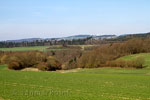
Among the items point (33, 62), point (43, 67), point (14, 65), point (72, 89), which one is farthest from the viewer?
point (33, 62)

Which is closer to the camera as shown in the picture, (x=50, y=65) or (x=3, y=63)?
(x=50, y=65)

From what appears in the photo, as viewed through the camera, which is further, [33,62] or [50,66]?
[33,62]

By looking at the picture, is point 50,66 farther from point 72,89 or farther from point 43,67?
point 72,89

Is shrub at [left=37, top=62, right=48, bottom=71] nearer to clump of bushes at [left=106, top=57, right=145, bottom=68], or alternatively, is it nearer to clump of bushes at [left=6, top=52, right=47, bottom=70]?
clump of bushes at [left=6, top=52, right=47, bottom=70]

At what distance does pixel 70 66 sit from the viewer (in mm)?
80125

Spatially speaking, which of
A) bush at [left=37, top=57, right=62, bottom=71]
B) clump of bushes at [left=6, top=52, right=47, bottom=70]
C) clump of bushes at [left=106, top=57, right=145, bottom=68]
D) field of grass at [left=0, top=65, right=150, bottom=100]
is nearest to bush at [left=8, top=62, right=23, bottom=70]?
A: clump of bushes at [left=6, top=52, right=47, bottom=70]

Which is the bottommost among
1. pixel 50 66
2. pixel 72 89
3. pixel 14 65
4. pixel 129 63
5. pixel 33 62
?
pixel 50 66

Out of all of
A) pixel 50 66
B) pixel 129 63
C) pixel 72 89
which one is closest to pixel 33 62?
pixel 50 66

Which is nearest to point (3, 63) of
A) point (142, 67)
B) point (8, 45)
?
point (142, 67)

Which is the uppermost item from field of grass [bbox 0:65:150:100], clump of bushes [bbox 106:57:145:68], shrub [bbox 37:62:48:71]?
field of grass [bbox 0:65:150:100]

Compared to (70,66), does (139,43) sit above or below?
above

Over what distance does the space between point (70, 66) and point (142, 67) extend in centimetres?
2480

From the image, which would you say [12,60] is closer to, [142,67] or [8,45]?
[142,67]

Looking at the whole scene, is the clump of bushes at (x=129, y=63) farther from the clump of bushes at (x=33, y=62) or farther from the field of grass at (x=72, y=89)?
the field of grass at (x=72, y=89)
